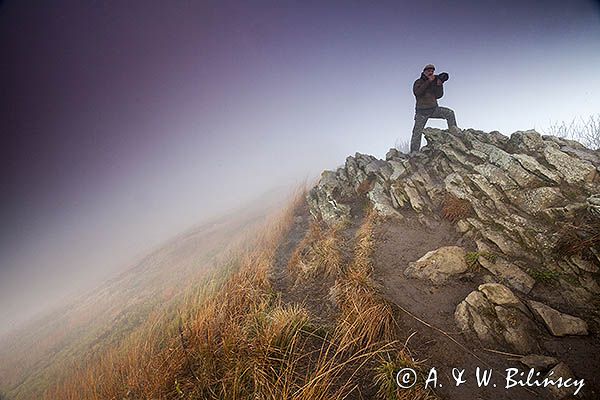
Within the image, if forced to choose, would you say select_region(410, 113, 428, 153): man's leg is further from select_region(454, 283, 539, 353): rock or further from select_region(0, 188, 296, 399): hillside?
select_region(0, 188, 296, 399): hillside

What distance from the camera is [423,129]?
33.1ft

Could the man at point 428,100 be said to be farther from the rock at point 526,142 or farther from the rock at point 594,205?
the rock at point 594,205

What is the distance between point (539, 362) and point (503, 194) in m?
4.46

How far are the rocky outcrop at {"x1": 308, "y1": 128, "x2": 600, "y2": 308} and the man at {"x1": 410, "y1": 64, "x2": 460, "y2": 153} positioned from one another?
49 cm

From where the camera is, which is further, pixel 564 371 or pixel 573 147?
pixel 573 147

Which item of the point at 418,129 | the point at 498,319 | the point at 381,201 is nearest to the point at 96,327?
the point at 381,201

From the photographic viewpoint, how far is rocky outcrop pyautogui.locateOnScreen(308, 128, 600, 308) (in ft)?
14.9

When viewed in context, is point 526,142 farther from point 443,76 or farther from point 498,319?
point 498,319

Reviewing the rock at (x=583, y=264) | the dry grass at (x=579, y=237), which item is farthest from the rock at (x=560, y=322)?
the dry grass at (x=579, y=237)

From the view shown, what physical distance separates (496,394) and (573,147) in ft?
27.8

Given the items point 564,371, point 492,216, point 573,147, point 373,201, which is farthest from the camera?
point 373,201

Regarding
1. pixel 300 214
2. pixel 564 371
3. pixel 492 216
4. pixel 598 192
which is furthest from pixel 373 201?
pixel 564 371

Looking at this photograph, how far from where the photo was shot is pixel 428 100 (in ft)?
→ 30.8

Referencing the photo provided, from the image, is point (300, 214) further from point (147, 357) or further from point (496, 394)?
point (496, 394)
